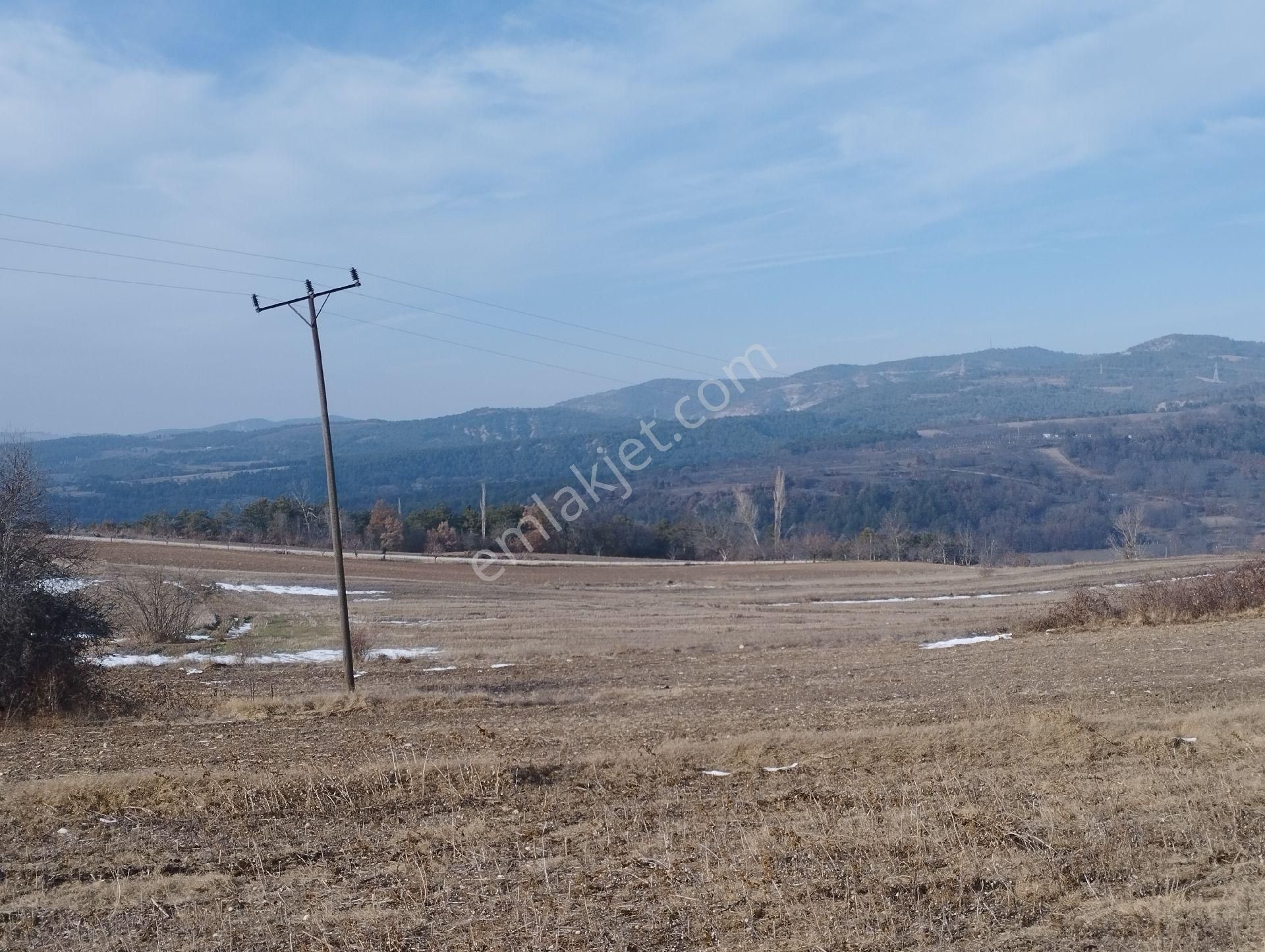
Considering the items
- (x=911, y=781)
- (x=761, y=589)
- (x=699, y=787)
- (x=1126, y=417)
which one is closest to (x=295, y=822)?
(x=699, y=787)

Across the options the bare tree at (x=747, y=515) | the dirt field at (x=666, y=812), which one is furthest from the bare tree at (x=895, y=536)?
the dirt field at (x=666, y=812)

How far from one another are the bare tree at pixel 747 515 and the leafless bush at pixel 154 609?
200ft

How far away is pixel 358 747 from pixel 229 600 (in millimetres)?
27864

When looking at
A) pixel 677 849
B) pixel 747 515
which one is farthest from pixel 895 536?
pixel 677 849

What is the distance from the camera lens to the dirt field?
632 cm

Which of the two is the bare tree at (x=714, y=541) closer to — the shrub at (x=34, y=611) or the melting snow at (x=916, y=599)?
the melting snow at (x=916, y=599)

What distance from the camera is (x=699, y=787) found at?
10.3m

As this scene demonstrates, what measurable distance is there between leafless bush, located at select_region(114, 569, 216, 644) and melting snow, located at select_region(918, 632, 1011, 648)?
20247 millimetres

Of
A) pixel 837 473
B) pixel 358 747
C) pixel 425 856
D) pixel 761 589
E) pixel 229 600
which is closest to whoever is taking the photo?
pixel 425 856

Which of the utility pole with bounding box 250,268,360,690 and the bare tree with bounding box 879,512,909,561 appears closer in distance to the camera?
the utility pole with bounding box 250,268,360,690

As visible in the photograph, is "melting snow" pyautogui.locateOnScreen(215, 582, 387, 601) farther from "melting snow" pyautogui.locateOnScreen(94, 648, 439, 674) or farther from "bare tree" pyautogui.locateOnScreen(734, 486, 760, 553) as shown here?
"bare tree" pyautogui.locateOnScreen(734, 486, 760, 553)

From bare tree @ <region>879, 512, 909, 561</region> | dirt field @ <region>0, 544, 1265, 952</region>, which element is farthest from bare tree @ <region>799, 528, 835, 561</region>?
dirt field @ <region>0, 544, 1265, 952</region>

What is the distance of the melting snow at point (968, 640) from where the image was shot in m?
25.4

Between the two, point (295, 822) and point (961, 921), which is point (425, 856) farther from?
point (961, 921)
